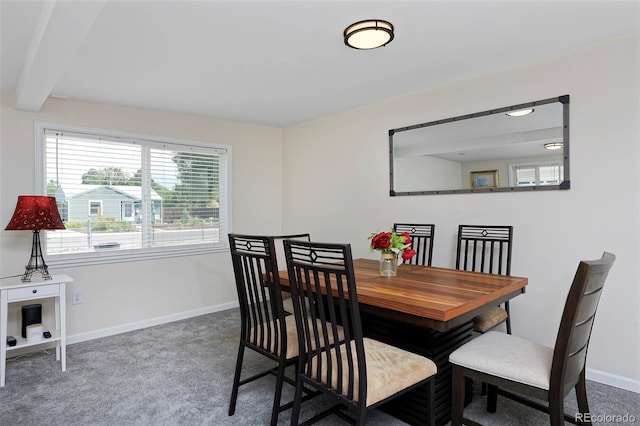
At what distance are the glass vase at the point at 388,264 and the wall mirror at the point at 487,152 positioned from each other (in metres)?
1.11

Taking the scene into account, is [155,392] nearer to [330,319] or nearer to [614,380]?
[330,319]

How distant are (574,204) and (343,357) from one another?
197 cm

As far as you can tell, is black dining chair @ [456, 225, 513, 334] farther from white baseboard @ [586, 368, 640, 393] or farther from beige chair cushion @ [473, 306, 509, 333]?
white baseboard @ [586, 368, 640, 393]

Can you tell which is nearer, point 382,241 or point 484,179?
point 382,241

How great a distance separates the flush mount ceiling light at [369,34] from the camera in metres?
2.14

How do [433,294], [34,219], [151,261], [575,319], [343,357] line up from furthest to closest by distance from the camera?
[151,261], [34,219], [433,294], [343,357], [575,319]

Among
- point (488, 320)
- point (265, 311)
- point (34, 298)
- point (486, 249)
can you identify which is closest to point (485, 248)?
point (486, 249)

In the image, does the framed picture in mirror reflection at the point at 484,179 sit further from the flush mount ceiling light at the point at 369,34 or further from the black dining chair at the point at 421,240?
the flush mount ceiling light at the point at 369,34

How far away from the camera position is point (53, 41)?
195cm

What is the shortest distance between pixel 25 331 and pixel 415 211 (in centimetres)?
336

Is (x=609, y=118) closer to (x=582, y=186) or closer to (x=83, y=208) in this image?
(x=582, y=186)

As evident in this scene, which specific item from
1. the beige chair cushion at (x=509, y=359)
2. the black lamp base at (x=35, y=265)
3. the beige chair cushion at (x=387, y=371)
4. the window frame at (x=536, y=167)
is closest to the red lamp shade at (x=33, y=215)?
the black lamp base at (x=35, y=265)

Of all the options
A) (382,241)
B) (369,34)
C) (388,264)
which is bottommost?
(388,264)

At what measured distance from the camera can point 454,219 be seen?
324cm
